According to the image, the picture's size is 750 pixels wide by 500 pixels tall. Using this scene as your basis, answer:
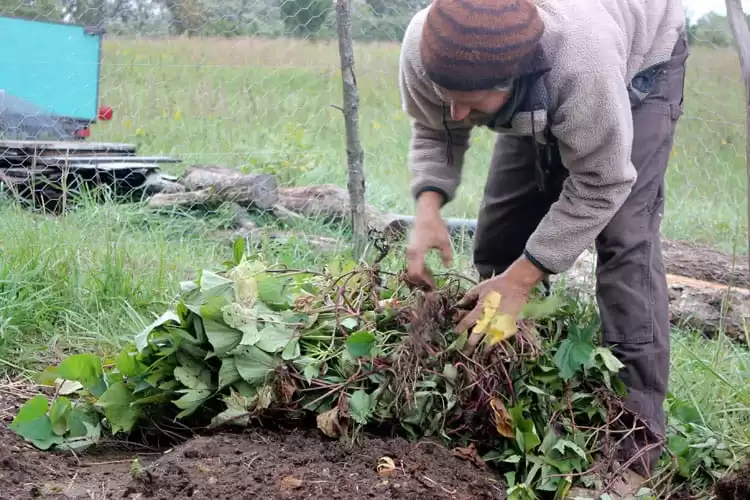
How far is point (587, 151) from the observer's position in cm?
221

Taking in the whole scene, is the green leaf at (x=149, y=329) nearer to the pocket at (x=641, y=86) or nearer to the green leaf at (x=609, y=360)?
the green leaf at (x=609, y=360)

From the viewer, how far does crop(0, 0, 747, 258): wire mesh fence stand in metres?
5.19

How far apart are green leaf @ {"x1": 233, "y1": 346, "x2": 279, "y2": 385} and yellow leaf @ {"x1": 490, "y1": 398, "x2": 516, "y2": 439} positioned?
60cm

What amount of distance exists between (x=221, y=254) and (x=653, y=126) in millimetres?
2289

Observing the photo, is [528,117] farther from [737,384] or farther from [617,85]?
[737,384]

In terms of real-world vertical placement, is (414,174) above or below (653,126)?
below

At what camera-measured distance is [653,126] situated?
2547 mm

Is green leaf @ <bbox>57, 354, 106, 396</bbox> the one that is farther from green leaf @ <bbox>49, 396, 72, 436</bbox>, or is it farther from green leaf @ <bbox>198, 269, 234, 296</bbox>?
green leaf @ <bbox>198, 269, 234, 296</bbox>

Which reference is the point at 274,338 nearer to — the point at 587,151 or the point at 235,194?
the point at 587,151

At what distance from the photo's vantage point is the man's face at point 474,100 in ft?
6.86

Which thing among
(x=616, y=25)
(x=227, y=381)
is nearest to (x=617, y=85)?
(x=616, y=25)

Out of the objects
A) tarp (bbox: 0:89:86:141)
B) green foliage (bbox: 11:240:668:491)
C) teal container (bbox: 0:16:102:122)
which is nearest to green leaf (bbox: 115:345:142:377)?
green foliage (bbox: 11:240:668:491)

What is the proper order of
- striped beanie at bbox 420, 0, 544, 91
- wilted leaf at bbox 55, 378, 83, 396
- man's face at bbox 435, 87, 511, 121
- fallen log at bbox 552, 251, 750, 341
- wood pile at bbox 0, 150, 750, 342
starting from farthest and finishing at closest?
1. wood pile at bbox 0, 150, 750, 342
2. fallen log at bbox 552, 251, 750, 341
3. wilted leaf at bbox 55, 378, 83, 396
4. man's face at bbox 435, 87, 511, 121
5. striped beanie at bbox 420, 0, 544, 91

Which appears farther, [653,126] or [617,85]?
[653,126]
